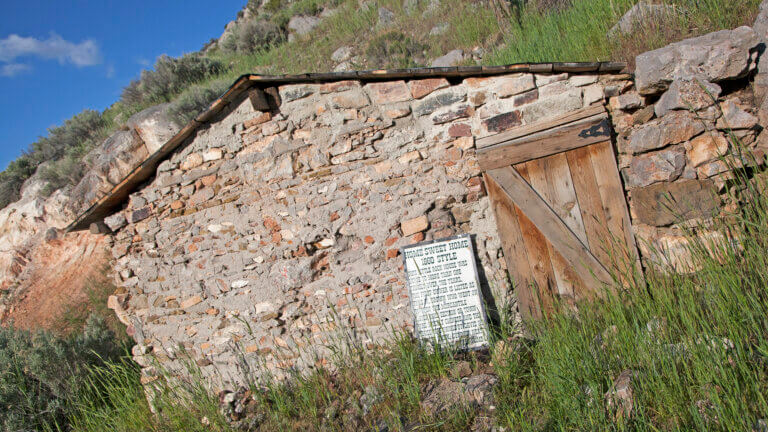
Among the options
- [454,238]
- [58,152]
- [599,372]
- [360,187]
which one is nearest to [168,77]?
[58,152]

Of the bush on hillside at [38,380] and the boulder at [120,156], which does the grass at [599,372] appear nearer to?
the bush on hillside at [38,380]

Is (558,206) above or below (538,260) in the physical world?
above

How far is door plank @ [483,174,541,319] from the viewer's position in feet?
13.7

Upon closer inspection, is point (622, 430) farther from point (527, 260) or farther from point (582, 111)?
point (582, 111)

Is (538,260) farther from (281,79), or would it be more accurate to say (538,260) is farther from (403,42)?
(403,42)

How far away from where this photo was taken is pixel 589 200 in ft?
13.0

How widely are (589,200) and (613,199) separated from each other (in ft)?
0.65

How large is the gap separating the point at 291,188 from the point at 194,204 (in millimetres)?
1286

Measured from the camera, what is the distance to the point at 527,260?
13.7 ft

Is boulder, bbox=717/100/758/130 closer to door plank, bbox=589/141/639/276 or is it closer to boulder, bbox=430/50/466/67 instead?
door plank, bbox=589/141/639/276

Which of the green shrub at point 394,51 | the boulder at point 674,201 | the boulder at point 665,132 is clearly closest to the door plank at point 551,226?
the boulder at point 674,201

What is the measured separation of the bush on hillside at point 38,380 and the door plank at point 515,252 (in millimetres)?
4448

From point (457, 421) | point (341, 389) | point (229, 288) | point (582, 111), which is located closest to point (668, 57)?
point (582, 111)

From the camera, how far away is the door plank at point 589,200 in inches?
155
